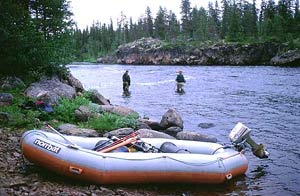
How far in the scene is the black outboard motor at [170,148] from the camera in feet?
28.2

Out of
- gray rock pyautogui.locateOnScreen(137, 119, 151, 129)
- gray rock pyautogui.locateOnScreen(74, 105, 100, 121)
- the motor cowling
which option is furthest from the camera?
gray rock pyautogui.locateOnScreen(137, 119, 151, 129)

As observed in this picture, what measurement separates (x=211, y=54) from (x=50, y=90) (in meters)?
58.9

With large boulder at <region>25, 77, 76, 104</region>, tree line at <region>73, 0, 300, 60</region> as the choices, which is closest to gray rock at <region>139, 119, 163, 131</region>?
large boulder at <region>25, 77, 76, 104</region>

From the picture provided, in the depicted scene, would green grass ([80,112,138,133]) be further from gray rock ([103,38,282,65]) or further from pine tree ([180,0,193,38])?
pine tree ([180,0,193,38])

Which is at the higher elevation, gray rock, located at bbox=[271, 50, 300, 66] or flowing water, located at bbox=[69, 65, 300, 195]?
gray rock, located at bbox=[271, 50, 300, 66]

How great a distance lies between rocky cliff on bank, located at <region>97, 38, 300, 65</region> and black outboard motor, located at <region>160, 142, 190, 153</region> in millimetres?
47572

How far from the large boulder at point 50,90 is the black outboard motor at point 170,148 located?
18.4 ft

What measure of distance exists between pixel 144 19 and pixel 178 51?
157 ft

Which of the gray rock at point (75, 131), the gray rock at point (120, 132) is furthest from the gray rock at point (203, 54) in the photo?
the gray rock at point (75, 131)

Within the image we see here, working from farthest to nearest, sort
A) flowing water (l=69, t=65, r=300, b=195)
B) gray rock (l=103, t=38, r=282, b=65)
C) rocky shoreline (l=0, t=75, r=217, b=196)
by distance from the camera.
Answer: gray rock (l=103, t=38, r=282, b=65)
flowing water (l=69, t=65, r=300, b=195)
rocky shoreline (l=0, t=75, r=217, b=196)

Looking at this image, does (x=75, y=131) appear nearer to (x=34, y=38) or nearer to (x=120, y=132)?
(x=120, y=132)

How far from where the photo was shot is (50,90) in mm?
14102

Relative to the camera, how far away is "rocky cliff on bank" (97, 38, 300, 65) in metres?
62.3

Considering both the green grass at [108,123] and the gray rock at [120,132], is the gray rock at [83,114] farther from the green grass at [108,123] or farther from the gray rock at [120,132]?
the gray rock at [120,132]
